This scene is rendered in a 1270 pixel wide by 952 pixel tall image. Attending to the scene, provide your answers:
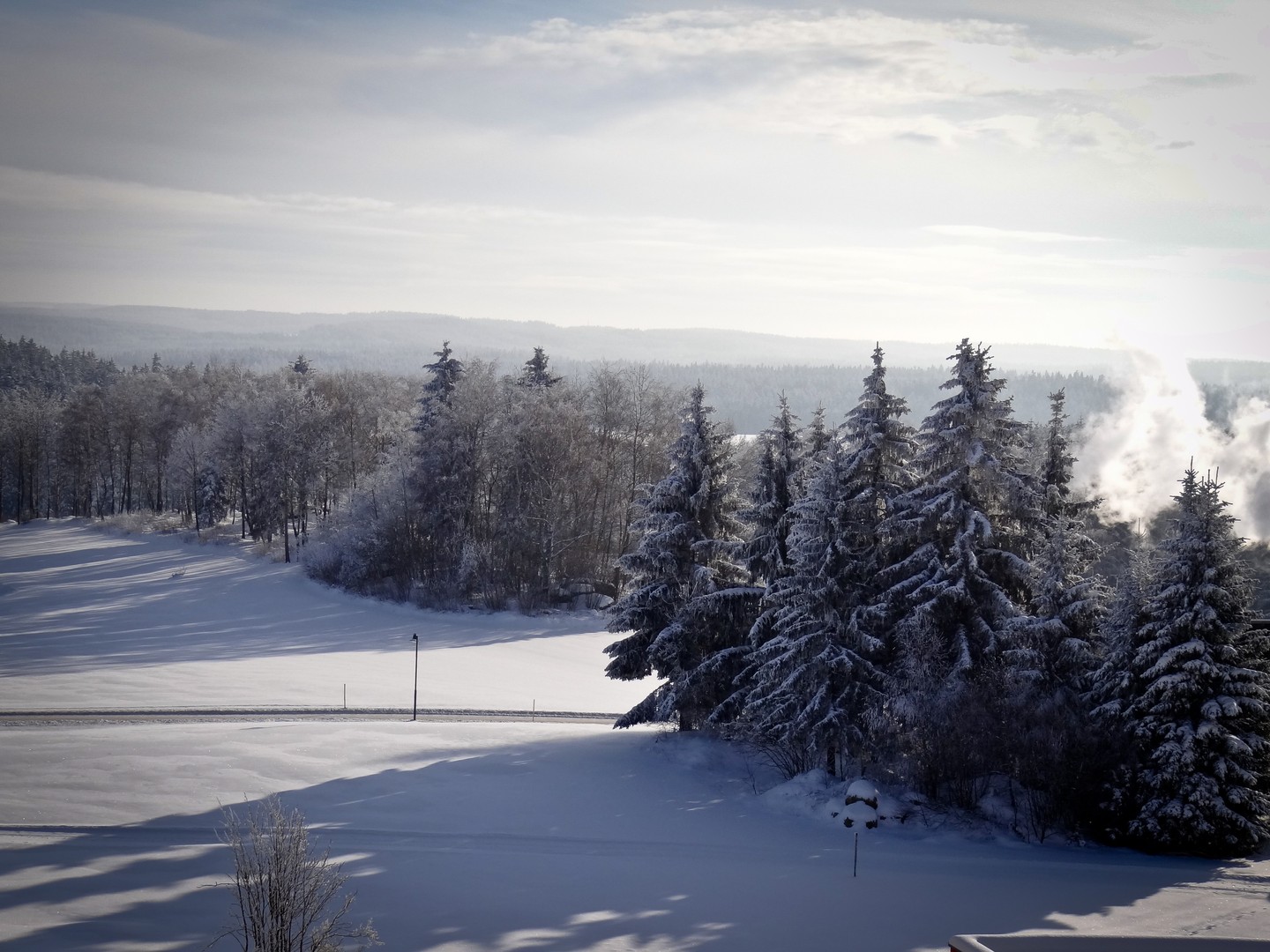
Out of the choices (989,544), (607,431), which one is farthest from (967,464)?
(607,431)

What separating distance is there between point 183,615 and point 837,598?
3967 centimetres

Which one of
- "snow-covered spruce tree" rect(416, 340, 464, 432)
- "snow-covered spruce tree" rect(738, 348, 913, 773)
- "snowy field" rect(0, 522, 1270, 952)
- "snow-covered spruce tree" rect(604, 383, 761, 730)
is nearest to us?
"snowy field" rect(0, 522, 1270, 952)

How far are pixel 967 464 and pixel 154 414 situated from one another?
79.6 m

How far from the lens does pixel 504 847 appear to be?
20953 mm

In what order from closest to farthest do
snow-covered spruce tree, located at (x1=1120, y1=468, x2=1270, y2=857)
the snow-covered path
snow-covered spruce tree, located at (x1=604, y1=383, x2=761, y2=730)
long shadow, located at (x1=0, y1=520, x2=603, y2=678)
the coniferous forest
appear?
snow-covered spruce tree, located at (x1=1120, y1=468, x2=1270, y2=857) → the coniferous forest → snow-covered spruce tree, located at (x1=604, y1=383, x2=761, y2=730) → the snow-covered path → long shadow, located at (x1=0, y1=520, x2=603, y2=678)

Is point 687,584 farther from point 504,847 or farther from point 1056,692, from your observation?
point 1056,692

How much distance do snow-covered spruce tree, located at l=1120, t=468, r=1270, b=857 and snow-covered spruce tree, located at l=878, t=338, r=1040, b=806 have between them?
338cm

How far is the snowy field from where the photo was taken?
17.0m

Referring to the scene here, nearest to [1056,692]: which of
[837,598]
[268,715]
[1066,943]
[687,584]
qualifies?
[837,598]

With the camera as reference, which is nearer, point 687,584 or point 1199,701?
point 1199,701

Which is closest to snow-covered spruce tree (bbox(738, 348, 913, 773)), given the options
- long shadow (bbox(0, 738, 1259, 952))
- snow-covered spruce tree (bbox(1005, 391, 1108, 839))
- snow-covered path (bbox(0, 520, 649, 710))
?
long shadow (bbox(0, 738, 1259, 952))

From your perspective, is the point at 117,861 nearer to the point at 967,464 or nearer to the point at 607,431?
the point at 967,464

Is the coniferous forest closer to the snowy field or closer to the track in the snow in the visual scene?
the snowy field

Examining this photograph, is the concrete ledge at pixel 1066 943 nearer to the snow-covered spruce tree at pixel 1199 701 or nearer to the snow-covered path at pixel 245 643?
the snow-covered spruce tree at pixel 1199 701
